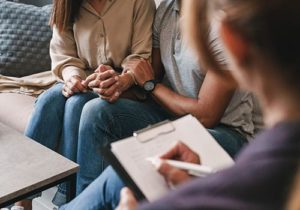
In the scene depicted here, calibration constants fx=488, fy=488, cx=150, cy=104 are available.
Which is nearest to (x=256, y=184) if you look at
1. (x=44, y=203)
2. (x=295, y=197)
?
(x=295, y=197)

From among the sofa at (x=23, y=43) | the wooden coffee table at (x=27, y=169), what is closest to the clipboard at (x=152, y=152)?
the wooden coffee table at (x=27, y=169)

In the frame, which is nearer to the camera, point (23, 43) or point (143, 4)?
point (143, 4)

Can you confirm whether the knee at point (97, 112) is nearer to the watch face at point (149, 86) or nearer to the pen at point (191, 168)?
the watch face at point (149, 86)

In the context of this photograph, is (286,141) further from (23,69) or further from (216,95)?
(23,69)

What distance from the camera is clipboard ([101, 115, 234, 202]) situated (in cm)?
101

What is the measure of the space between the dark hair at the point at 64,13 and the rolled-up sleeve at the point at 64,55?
4cm

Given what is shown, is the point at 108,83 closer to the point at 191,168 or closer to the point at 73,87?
the point at 73,87

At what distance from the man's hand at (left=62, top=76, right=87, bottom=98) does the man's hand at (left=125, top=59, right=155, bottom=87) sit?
0.59ft

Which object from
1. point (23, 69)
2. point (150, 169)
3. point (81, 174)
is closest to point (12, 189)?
point (81, 174)

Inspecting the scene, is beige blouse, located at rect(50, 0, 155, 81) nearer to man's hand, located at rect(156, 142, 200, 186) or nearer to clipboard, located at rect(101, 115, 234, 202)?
clipboard, located at rect(101, 115, 234, 202)

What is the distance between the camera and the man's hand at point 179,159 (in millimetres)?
973

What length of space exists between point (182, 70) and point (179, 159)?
0.68 m

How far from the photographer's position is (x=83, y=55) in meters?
1.97

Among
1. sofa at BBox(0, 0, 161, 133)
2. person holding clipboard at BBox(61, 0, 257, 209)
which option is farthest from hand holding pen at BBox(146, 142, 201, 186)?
sofa at BBox(0, 0, 161, 133)
